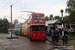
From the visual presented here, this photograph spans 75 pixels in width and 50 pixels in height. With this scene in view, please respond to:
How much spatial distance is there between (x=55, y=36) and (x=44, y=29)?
3.02 meters

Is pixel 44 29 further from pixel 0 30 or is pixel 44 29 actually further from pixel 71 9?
pixel 0 30

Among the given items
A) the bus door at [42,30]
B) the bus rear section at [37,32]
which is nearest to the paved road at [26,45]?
the bus rear section at [37,32]

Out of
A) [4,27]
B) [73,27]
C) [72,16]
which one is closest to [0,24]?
[4,27]

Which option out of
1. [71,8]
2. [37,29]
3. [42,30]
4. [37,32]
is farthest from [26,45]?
[71,8]

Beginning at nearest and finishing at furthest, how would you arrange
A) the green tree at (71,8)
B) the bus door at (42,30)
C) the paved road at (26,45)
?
the paved road at (26,45) → the bus door at (42,30) → the green tree at (71,8)

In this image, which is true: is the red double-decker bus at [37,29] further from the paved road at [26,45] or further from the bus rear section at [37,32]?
the paved road at [26,45]

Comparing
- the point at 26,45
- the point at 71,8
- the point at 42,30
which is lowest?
the point at 26,45

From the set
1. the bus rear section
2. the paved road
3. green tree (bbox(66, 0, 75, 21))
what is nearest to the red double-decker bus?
the bus rear section

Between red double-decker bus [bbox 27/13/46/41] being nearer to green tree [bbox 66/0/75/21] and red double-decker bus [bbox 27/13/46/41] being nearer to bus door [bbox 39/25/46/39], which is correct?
bus door [bbox 39/25/46/39]

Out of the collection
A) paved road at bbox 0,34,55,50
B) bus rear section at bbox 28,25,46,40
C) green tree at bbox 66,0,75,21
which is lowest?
paved road at bbox 0,34,55,50

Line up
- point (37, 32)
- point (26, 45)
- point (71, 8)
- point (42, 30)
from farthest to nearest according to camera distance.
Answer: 1. point (71, 8)
2. point (42, 30)
3. point (37, 32)
4. point (26, 45)

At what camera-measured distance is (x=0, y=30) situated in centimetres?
7400

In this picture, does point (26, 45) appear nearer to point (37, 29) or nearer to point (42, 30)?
point (37, 29)

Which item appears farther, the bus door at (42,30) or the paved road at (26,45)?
the bus door at (42,30)
